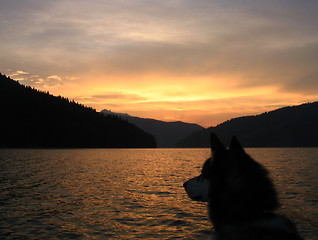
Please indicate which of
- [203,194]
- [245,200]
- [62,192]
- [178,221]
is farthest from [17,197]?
[245,200]

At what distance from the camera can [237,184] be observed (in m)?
4.76

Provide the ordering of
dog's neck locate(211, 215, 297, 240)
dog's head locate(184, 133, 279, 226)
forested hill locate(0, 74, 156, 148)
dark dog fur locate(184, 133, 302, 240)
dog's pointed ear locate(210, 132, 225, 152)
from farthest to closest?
1. forested hill locate(0, 74, 156, 148)
2. dog's pointed ear locate(210, 132, 225, 152)
3. dog's head locate(184, 133, 279, 226)
4. dark dog fur locate(184, 133, 302, 240)
5. dog's neck locate(211, 215, 297, 240)

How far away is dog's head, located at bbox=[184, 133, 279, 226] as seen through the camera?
4652 millimetres

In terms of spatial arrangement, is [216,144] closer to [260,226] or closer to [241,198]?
[241,198]

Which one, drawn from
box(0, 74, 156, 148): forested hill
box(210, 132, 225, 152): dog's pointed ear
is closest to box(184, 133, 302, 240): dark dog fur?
box(210, 132, 225, 152): dog's pointed ear

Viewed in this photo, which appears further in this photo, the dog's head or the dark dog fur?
the dog's head

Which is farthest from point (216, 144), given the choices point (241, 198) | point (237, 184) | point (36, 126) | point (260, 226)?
point (36, 126)

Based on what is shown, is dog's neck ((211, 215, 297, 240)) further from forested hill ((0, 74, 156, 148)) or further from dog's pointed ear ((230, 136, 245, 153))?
forested hill ((0, 74, 156, 148))

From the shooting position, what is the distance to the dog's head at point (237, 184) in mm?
4652

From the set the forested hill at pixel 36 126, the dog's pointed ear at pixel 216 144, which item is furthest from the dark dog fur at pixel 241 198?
the forested hill at pixel 36 126

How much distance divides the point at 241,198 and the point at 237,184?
0.25m

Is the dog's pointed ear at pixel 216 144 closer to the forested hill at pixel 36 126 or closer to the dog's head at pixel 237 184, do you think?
the dog's head at pixel 237 184

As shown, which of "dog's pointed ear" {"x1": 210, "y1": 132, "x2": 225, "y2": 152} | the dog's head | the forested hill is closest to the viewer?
the dog's head

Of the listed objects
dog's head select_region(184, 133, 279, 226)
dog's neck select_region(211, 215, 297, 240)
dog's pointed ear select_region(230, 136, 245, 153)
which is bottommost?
dog's neck select_region(211, 215, 297, 240)
